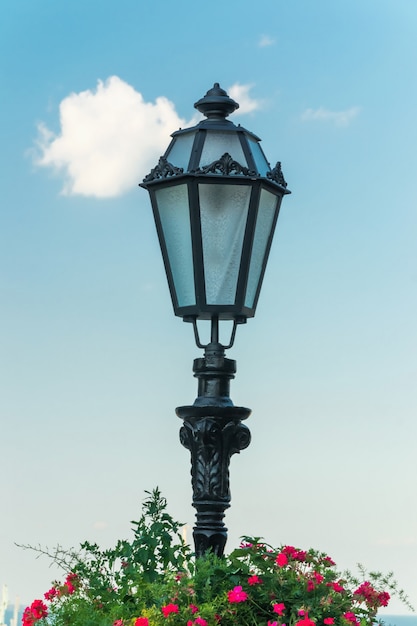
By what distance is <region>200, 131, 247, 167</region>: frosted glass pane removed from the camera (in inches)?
232

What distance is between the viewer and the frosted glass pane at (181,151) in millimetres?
5922

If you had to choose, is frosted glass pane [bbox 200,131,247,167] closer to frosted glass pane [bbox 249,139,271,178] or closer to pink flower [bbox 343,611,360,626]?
frosted glass pane [bbox 249,139,271,178]

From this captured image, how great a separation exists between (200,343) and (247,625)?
5.80ft

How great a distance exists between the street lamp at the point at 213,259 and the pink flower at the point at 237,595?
72 centimetres

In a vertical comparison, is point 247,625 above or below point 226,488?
below

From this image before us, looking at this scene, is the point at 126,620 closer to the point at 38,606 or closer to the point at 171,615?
the point at 171,615

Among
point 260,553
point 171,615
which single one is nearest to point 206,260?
point 260,553

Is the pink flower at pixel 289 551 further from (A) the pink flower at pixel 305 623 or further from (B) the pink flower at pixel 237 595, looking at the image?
(A) the pink flower at pixel 305 623

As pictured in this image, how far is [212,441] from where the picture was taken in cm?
570

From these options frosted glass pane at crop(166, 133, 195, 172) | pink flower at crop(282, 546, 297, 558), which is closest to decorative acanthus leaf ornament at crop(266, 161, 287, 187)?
frosted glass pane at crop(166, 133, 195, 172)

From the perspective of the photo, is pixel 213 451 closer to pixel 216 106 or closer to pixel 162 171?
pixel 162 171

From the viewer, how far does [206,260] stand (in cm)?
579

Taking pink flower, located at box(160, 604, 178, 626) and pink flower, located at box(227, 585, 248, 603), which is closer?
pink flower, located at box(160, 604, 178, 626)

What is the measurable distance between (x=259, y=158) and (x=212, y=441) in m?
1.69
